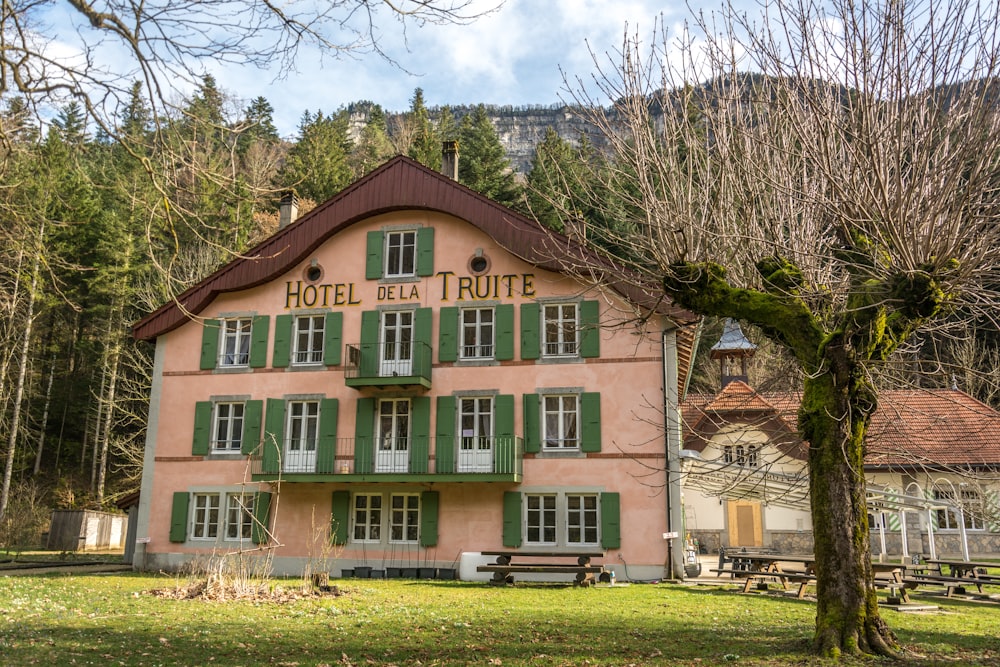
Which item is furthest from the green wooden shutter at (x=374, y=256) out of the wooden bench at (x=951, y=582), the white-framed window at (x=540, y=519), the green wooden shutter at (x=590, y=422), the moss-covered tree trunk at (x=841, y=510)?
the moss-covered tree trunk at (x=841, y=510)

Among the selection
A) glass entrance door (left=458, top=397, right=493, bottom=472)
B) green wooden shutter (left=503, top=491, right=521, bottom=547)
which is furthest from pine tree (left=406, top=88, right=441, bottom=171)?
green wooden shutter (left=503, top=491, right=521, bottom=547)

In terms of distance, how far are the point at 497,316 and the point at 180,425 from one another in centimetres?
900

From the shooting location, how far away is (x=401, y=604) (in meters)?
12.9

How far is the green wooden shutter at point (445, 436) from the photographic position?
2003cm

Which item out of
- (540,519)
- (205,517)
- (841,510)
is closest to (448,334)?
(540,519)

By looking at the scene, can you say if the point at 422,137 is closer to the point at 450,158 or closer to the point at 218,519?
the point at 450,158

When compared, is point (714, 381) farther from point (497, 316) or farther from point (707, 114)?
point (707, 114)

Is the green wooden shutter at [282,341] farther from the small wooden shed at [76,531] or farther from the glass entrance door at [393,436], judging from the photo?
the small wooden shed at [76,531]

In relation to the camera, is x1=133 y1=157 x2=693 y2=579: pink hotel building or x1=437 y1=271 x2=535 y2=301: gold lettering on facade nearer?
x1=133 y1=157 x2=693 y2=579: pink hotel building

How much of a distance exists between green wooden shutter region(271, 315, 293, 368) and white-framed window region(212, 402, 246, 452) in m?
1.49

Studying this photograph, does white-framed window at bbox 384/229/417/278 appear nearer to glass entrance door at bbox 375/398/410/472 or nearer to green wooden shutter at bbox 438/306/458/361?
green wooden shutter at bbox 438/306/458/361

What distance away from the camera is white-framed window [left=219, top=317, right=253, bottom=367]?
73.5 ft

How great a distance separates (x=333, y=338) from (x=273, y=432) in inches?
111

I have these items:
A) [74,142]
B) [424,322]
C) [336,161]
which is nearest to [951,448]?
[424,322]
